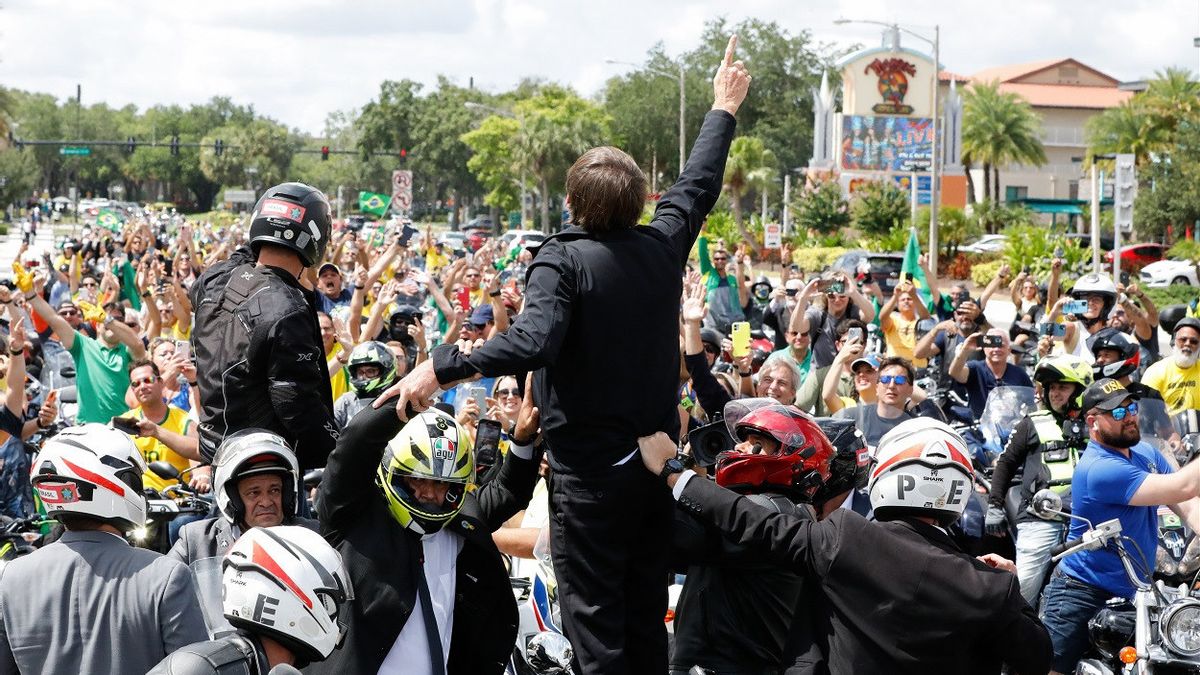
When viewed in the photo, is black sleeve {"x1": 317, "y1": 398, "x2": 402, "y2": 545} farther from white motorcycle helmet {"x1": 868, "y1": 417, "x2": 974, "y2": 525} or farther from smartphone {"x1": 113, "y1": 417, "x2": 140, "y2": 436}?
smartphone {"x1": 113, "y1": 417, "x2": 140, "y2": 436}

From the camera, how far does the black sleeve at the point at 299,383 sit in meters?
5.11

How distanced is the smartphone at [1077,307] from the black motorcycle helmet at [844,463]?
731 centimetres

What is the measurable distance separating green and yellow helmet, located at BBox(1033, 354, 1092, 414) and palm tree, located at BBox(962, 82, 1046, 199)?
75.9m

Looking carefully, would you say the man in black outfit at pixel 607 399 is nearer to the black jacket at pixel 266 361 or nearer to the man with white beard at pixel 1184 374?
the black jacket at pixel 266 361

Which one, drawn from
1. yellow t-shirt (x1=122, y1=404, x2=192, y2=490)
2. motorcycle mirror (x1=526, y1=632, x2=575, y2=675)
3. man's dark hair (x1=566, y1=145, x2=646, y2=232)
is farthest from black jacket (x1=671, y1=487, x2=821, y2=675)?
yellow t-shirt (x1=122, y1=404, x2=192, y2=490)

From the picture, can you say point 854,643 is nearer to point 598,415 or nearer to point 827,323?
point 598,415

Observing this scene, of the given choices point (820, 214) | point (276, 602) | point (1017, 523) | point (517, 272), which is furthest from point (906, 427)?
point (820, 214)

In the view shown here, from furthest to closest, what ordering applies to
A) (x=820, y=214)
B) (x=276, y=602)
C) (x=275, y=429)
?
1. (x=820, y=214)
2. (x=275, y=429)
3. (x=276, y=602)

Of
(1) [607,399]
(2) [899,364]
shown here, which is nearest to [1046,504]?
(1) [607,399]

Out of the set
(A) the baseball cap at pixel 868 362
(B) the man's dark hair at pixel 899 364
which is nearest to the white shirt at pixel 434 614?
(B) the man's dark hair at pixel 899 364

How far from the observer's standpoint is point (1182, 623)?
19.5 feet

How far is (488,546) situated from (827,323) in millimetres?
8733

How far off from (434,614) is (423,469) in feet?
1.51

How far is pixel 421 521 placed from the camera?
181 inches
